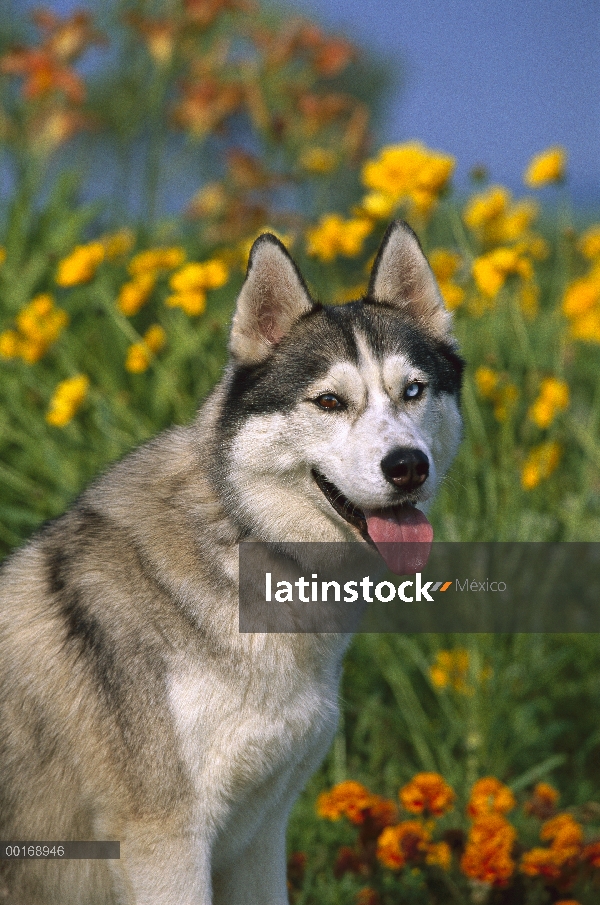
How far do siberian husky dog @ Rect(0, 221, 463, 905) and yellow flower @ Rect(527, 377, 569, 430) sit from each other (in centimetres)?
149

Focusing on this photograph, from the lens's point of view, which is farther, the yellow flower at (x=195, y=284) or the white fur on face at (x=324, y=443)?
the yellow flower at (x=195, y=284)

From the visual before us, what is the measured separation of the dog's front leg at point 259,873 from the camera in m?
2.81

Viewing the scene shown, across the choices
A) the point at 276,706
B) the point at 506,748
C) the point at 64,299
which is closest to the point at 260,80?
the point at 64,299

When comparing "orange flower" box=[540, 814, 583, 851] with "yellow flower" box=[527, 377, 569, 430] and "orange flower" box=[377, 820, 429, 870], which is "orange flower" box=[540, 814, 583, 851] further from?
"yellow flower" box=[527, 377, 569, 430]

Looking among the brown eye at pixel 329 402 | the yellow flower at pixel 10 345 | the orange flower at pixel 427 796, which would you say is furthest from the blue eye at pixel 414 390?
the yellow flower at pixel 10 345

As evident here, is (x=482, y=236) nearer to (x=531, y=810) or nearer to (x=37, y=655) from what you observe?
(x=531, y=810)

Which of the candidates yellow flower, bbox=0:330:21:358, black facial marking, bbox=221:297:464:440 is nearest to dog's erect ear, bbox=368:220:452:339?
black facial marking, bbox=221:297:464:440

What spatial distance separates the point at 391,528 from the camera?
250cm

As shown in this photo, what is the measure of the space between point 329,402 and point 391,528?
0.40 meters

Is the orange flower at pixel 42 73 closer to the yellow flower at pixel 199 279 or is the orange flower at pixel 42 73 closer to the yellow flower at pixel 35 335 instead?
the yellow flower at pixel 35 335

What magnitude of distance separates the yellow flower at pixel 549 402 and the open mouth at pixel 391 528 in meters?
1.88

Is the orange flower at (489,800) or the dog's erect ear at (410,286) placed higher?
the dog's erect ear at (410,286)

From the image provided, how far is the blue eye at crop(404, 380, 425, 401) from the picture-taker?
2.62 m

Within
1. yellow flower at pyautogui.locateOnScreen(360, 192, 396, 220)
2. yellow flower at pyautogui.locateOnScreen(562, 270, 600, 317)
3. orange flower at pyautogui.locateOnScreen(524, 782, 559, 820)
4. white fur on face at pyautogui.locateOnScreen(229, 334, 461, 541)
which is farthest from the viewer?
yellow flower at pyautogui.locateOnScreen(562, 270, 600, 317)
